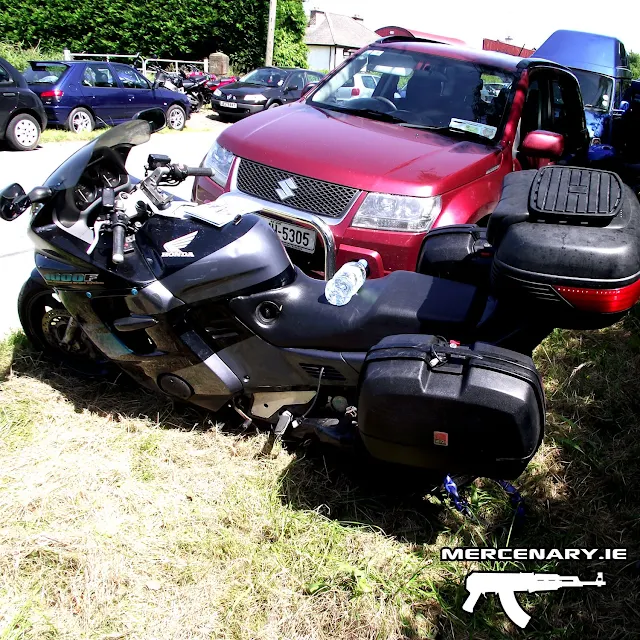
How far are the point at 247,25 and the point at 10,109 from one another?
1853cm

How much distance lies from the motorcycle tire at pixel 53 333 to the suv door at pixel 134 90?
10.4 metres

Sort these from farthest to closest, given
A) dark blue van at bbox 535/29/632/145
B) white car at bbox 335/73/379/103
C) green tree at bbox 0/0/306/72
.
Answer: green tree at bbox 0/0/306/72 < dark blue van at bbox 535/29/632/145 < white car at bbox 335/73/379/103

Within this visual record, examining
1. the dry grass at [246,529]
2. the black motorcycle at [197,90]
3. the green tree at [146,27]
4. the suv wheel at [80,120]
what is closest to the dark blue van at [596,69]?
the dry grass at [246,529]

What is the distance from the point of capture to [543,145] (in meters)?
3.99

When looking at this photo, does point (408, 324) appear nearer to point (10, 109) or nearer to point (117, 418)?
point (117, 418)

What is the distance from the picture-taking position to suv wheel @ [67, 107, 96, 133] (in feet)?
37.8

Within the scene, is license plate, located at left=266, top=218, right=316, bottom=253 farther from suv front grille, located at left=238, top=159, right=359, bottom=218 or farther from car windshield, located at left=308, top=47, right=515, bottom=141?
car windshield, located at left=308, top=47, right=515, bottom=141

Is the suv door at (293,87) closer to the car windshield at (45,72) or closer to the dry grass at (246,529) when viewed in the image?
the car windshield at (45,72)

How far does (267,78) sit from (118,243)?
16033mm

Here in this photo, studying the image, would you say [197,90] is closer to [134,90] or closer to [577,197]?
[134,90]

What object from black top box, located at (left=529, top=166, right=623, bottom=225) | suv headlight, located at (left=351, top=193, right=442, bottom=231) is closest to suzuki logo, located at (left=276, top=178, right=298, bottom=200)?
suv headlight, located at (left=351, top=193, right=442, bottom=231)

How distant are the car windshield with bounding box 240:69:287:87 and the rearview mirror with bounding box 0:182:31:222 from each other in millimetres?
15132

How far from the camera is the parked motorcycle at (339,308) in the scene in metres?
1.94
